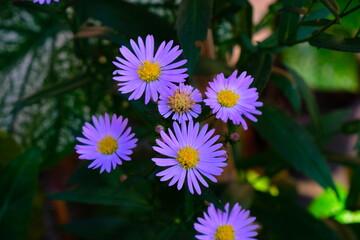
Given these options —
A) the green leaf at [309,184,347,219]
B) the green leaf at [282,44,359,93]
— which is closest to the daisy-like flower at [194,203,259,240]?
the green leaf at [309,184,347,219]

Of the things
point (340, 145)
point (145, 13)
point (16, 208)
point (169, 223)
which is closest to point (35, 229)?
point (16, 208)

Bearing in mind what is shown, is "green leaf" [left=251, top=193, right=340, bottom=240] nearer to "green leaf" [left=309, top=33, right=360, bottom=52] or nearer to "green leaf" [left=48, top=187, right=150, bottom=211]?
"green leaf" [left=48, top=187, right=150, bottom=211]

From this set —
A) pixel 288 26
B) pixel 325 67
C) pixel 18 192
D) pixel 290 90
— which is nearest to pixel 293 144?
pixel 290 90

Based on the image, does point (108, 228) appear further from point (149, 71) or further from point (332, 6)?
point (332, 6)

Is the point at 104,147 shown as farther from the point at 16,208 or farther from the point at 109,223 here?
the point at 16,208

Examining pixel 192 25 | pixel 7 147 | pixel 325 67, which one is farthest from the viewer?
pixel 325 67

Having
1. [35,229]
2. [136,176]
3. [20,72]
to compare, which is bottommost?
[35,229]

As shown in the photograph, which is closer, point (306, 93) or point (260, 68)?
point (260, 68)
